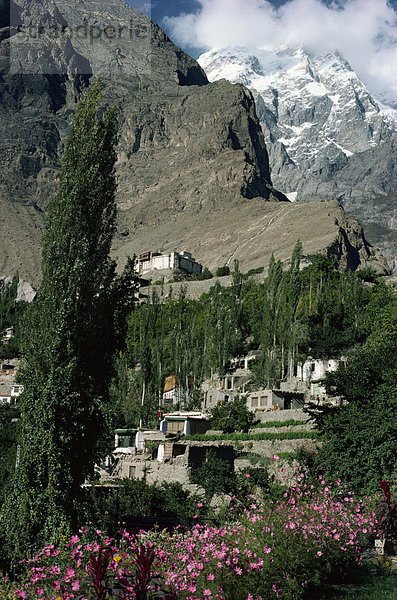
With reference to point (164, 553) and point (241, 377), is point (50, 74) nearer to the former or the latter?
point (241, 377)

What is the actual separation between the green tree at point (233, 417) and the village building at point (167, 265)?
207 ft

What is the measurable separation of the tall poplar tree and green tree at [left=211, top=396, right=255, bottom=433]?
17.4 meters

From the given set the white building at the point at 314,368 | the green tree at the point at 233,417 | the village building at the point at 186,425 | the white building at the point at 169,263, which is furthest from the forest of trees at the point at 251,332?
the white building at the point at 169,263

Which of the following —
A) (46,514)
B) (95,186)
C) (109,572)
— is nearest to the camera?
(109,572)

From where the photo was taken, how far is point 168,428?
3550 cm

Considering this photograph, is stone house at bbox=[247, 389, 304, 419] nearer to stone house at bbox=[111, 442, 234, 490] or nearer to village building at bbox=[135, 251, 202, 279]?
stone house at bbox=[111, 442, 234, 490]

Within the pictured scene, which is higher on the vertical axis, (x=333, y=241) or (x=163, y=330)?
(x=333, y=241)

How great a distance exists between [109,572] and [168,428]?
2747cm

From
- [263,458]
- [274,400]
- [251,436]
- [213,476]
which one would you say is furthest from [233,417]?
[213,476]

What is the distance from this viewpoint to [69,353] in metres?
14.1

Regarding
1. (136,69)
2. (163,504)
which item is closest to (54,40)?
(136,69)

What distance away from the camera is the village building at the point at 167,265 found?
97562 millimetres

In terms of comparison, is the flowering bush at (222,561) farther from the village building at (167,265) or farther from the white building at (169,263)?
the white building at (169,263)

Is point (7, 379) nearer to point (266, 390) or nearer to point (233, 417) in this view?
point (266, 390)
